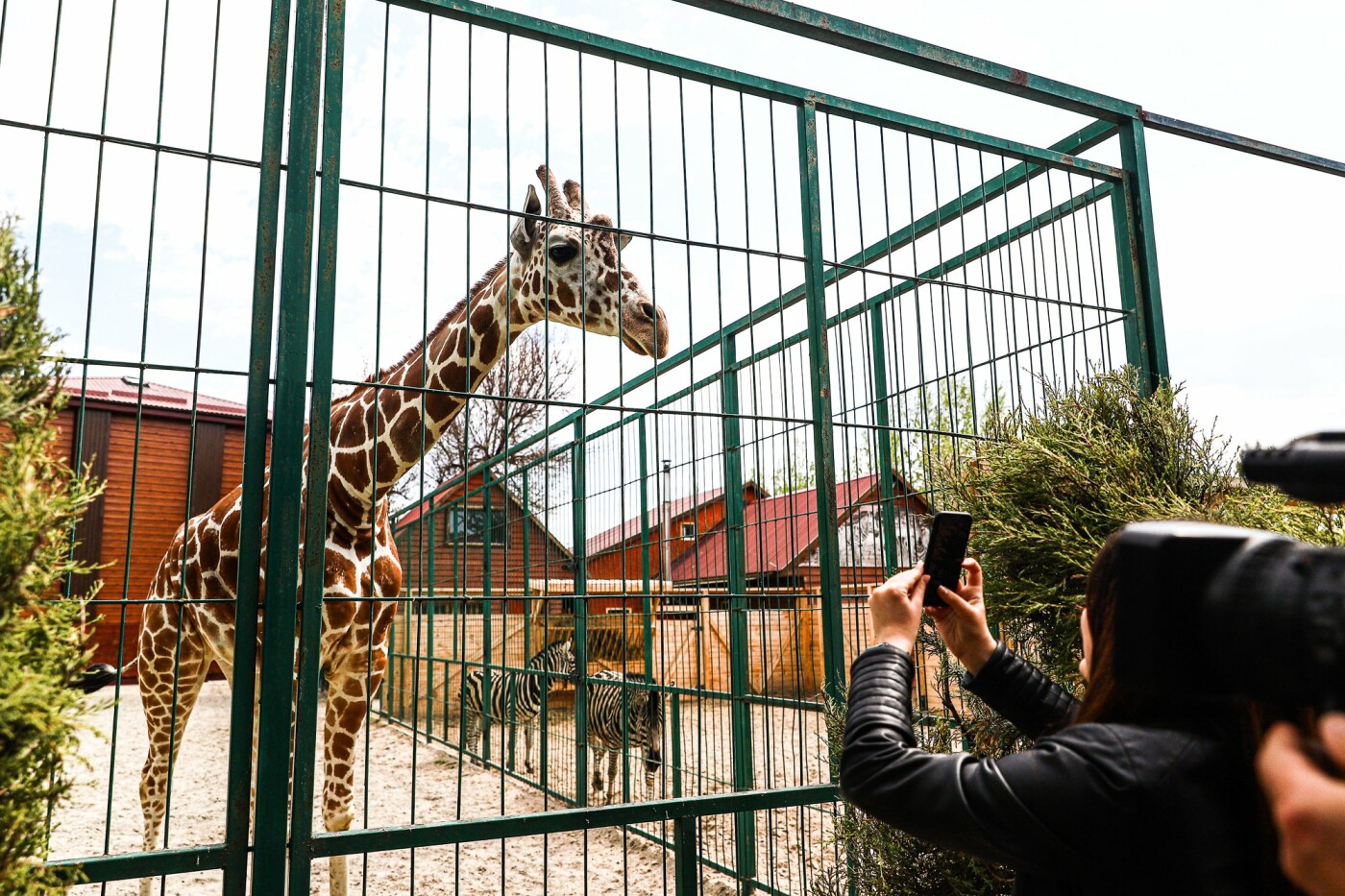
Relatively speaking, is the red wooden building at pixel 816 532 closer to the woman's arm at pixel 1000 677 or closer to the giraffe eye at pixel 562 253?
the giraffe eye at pixel 562 253

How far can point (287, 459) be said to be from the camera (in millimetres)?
2547

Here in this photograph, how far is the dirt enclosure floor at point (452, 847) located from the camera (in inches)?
204

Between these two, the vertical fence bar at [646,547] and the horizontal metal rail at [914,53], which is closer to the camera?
the horizontal metal rail at [914,53]

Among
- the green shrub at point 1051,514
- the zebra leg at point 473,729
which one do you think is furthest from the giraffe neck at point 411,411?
the zebra leg at point 473,729

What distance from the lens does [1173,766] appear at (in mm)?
1114

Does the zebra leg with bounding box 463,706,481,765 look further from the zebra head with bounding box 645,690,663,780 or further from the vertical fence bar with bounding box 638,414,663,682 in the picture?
the vertical fence bar with bounding box 638,414,663,682

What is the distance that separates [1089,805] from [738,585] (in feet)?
12.8

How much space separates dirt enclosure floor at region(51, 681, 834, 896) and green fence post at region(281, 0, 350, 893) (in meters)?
1.16

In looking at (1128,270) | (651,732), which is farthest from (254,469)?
(651,732)

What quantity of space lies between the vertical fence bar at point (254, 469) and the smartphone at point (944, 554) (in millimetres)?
1798

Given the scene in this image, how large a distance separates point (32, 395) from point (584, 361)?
5.54 ft

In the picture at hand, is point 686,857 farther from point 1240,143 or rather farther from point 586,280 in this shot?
point 1240,143

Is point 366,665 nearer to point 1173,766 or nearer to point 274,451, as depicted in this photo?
point 274,451

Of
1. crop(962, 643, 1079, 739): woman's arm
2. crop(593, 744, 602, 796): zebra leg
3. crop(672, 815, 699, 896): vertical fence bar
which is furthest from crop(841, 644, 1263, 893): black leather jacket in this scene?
crop(593, 744, 602, 796): zebra leg
